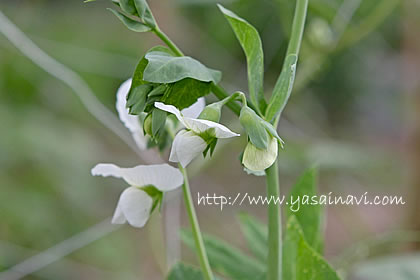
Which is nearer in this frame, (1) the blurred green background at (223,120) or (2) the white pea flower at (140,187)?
(2) the white pea flower at (140,187)

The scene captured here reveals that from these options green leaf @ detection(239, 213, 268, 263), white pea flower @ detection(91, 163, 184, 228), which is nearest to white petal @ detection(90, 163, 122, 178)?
white pea flower @ detection(91, 163, 184, 228)

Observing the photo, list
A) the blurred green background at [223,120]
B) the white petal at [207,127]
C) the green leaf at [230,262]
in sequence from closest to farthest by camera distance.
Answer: the white petal at [207,127] → the green leaf at [230,262] → the blurred green background at [223,120]

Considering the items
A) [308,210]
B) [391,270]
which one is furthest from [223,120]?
[308,210]

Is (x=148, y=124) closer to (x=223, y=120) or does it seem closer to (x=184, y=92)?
(x=184, y=92)

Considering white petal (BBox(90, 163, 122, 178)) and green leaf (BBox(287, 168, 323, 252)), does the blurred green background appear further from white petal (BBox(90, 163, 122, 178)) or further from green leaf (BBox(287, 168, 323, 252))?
white petal (BBox(90, 163, 122, 178))

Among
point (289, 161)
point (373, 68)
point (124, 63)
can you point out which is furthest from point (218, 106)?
point (373, 68)

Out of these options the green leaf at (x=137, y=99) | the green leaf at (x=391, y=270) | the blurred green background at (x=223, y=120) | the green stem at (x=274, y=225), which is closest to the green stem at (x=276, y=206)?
the green stem at (x=274, y=225)

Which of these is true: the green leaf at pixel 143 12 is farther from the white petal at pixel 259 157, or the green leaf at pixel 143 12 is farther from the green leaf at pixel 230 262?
the green leaf at pixel 230 262
